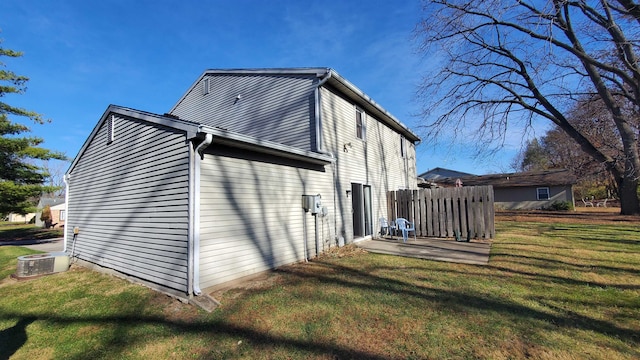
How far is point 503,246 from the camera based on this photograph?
27.4ft

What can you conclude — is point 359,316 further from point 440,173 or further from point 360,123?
point 440,173

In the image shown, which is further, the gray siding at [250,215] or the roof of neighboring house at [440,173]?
the roof of neighboring house at [440,173]

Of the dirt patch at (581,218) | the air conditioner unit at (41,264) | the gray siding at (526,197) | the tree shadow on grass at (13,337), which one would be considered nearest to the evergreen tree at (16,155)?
the air conditioner unit at (41,264)

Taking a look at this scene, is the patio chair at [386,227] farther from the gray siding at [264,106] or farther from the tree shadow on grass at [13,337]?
the tree shadow on grass at [13,337]

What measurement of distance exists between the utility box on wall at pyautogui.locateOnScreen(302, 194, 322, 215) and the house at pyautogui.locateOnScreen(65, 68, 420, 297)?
0.08ft

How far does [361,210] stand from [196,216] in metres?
6.53

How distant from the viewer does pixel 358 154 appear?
1023cm

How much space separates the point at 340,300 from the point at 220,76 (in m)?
10.1

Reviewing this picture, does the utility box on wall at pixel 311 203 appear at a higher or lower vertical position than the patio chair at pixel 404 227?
higher

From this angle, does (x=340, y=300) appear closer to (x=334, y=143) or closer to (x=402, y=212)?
(x=334, y=143)

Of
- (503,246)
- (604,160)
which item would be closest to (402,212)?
(503,246)

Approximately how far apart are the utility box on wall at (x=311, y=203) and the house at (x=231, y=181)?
3 centimetres

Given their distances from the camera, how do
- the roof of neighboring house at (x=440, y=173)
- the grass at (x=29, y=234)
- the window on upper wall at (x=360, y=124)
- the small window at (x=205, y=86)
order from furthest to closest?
the roof of neighboring house at (x=440, y=173) < the grass at (x=29, y=234) < the small window at (x=205, y=86) < the window on upper wall at (x=360, y=124)

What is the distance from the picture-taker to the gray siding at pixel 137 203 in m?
5.16
